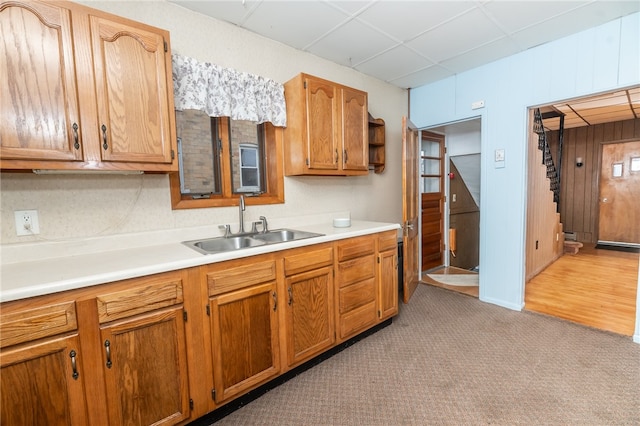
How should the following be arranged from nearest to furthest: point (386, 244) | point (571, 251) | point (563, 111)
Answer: point (386, 244) < point (563, 111) < point (571, 251)

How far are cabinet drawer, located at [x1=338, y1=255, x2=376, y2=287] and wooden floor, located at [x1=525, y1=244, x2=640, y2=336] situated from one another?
1.88m

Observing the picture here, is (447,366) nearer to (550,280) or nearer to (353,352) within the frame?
(353,352)

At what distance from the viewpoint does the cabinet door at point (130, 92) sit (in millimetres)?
1432

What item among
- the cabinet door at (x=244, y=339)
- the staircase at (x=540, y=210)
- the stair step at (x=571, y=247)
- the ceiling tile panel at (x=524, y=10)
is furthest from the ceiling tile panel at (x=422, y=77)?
the stair step at (x=571, y=247)

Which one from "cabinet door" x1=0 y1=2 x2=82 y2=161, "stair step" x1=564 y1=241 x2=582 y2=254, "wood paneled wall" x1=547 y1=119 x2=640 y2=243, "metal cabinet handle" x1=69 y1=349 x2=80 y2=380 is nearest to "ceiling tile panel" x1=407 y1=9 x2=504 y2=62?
"cabinet door" x1=0 y1=2 x2=82 y2=161

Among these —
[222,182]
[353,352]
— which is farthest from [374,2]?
[353,352]

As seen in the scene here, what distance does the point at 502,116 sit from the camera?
2912 millimetres

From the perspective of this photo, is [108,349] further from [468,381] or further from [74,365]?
[468,381]

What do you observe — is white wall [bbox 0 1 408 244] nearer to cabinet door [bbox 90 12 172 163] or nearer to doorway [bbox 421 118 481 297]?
cabinet door [bbox 90 12 172 163]

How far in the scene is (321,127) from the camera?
95.0 inches

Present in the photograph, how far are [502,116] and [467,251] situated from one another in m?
2.70

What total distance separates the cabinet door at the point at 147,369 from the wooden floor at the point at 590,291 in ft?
10.6

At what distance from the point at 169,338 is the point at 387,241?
1776 millimetres

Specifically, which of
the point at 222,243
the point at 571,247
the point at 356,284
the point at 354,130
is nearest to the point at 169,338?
the point at 222,243
